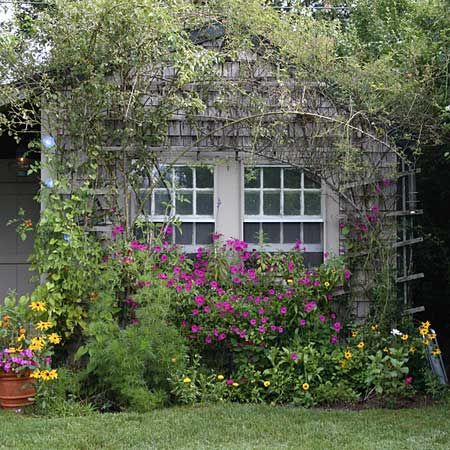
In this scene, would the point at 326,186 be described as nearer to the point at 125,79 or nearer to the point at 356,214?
the point at 356,214

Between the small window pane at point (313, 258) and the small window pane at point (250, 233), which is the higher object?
the small window pane at point (250, 233)

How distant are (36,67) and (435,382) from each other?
4.57 meters

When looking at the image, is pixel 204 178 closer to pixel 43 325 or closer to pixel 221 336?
pixel 221 336

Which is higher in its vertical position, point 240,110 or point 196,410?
point 240,110

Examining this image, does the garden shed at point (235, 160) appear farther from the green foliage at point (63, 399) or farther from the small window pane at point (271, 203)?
the green foliage at point (63, 399)

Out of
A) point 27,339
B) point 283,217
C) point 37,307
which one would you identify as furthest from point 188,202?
point 27,339

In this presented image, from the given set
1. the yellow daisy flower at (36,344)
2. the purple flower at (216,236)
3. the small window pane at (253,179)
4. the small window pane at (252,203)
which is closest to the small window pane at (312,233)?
the small window pane at (252,203)

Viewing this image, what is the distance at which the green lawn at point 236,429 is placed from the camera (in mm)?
5074

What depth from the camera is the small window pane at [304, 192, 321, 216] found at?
7410 mm

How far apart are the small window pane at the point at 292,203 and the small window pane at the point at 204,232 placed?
774 mm

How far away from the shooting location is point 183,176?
739cm

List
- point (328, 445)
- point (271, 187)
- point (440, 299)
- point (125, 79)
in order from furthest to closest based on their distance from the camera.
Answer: point (440, 299) < point (271, 187) < point (125, 79) < point (328, 445)

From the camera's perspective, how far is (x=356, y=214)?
23.5ft

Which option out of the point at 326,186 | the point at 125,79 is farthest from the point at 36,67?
the point at 326,186
